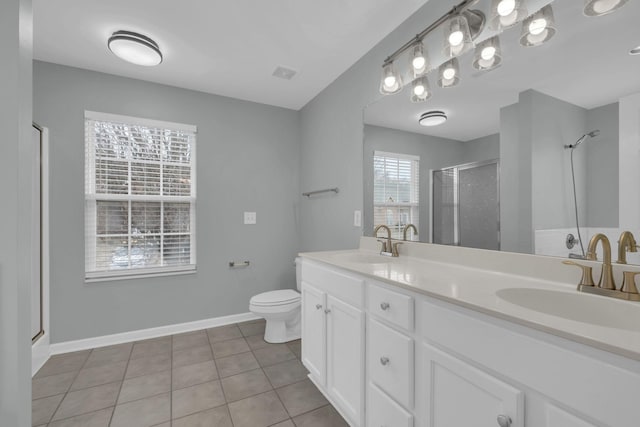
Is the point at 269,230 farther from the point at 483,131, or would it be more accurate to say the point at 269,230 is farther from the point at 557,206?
the point at 557,206

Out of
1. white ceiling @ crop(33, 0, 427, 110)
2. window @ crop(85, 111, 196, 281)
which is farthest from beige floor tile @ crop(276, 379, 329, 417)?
white ceiling @ crop(33, 0, 427, 110)

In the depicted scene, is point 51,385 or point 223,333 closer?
point 51,385

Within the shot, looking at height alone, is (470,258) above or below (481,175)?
below

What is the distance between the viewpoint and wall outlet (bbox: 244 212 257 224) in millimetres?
3074

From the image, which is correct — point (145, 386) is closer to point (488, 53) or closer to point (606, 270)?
point (606, 270)

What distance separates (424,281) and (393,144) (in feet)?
3.82

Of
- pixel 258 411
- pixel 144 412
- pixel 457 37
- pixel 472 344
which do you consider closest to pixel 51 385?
pixel 144 412

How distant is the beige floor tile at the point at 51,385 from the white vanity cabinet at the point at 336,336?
5.50ft

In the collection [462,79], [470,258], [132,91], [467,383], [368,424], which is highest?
[132,91]

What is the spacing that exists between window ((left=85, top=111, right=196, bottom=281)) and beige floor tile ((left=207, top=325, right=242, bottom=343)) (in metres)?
0.69

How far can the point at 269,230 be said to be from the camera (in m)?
3.21

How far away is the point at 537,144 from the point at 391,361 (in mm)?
1166

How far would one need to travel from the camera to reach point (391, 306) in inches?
45.4

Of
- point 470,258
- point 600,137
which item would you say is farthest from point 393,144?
point 600,137
